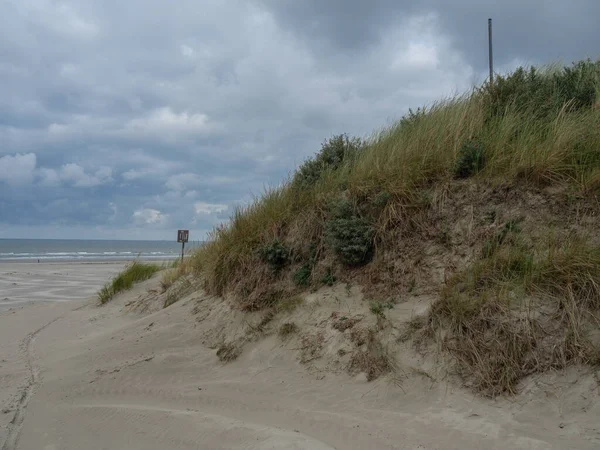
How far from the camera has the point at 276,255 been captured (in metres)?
7.75

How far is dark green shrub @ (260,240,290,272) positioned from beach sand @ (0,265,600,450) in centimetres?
128

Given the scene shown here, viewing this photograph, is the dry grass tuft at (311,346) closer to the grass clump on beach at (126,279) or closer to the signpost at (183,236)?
the grass clump on beach at (126,279)

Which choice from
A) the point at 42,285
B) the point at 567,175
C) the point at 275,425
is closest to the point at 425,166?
the point at 567,175

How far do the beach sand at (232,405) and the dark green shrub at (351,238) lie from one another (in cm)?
151

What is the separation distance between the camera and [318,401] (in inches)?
215

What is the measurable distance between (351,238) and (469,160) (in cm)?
194

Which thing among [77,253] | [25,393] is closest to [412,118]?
[25,393]

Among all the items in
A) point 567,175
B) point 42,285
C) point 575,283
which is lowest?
point 42,285

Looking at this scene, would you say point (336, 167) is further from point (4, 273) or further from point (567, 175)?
point (4, 273)

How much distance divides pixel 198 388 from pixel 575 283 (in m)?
4.49

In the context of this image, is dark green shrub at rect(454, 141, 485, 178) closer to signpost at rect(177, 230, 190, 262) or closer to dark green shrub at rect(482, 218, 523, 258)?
dark green shrub at rect(482, 218, 523, 258)

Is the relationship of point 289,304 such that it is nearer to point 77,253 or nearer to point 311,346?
point 311,346

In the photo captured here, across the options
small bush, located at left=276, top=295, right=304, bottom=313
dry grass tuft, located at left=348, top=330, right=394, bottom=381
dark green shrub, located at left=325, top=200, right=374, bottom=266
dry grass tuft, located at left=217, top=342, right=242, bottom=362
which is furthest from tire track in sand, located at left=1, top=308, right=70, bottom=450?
dark green shrub, located at left=325, top=200, right=374, bottom=266

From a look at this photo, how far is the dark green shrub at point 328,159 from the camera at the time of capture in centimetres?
886
